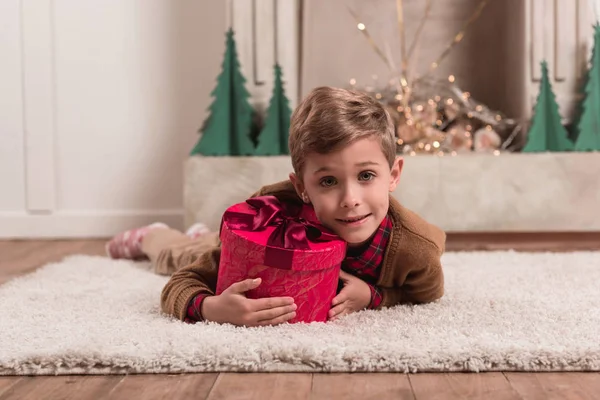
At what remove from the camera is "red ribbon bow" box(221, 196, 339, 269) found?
115 cm

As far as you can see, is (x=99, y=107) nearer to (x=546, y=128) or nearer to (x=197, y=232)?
(x=197, y=232)

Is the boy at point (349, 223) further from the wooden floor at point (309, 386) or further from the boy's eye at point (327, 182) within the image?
the wooden floor at point (309, 386)

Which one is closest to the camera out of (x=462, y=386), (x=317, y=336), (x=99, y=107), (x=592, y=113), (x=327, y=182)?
(x=462, y=386)

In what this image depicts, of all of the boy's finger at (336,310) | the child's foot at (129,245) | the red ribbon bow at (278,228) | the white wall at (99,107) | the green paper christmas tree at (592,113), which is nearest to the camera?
the red ribbon bow at (278,228)

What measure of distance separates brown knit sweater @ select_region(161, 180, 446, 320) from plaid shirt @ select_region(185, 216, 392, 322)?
1 centimetres

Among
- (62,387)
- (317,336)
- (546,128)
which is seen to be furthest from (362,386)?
(546,128)

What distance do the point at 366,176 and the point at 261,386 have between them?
0.44 m

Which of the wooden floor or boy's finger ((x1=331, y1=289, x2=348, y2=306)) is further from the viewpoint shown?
boy's finger ((x1=331, y1=289, x2=348, y2=306))

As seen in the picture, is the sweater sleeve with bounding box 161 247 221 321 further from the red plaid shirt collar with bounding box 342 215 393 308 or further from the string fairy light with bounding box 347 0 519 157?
the string fairy light with bounding box 347 0 519 157

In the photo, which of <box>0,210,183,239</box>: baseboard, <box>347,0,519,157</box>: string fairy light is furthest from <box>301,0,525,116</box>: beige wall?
<box>0,210,183,239</box>: baseboard

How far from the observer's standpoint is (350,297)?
1.30 metres

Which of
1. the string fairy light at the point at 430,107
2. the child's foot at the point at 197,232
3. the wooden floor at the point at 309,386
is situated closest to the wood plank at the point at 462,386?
the wooden floor at the point at 309,386

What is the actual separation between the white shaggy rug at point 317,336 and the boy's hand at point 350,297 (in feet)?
0.09

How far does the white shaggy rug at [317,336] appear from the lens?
3.30 ft
